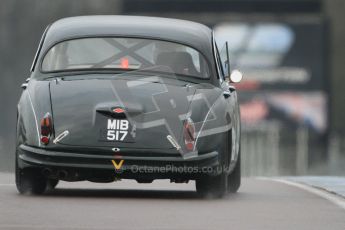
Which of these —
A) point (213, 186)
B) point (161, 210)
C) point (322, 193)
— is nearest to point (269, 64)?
point (322, 193)

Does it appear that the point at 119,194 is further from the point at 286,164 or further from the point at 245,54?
the point at 286,164

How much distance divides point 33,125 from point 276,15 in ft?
261

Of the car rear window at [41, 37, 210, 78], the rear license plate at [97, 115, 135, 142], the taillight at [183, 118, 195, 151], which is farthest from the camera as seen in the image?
the car rear window at [41, 37, 210, 78]

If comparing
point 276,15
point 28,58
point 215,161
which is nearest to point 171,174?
point 215,161

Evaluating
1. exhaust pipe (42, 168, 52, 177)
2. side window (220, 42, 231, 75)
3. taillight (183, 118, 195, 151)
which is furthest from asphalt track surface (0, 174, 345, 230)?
side window (220, 42, 231, 75)

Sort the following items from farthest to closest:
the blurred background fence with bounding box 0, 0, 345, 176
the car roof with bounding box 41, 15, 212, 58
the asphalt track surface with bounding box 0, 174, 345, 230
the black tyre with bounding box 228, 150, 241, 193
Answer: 1. the blurred background fence with bounding box 0, 0, 345, 176
2. the black tyre with bounding box 228, 150, 241, 193
3. the car roof with bounding box 41, 15, 212, 58
4. the asphalt track surface with bounding box 0, 174, 345, 230

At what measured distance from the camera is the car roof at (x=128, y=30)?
45.4ft

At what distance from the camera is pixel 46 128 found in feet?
41.5

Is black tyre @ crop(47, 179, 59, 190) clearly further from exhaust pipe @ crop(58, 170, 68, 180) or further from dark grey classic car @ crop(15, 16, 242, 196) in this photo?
exhaust pipe @ crop(58, 170, 68, 180)

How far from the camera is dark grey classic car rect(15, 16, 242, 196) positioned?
12.6m

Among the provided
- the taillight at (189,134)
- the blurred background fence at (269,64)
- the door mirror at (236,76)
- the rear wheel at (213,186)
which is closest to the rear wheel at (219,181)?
the rear wheel at (213,186)

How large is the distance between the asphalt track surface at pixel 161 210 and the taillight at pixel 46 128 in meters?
0.48

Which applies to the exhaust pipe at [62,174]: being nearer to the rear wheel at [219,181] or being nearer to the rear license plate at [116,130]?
the rear license plate at [116,130]

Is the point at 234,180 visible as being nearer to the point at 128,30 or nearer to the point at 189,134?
the point at 128,30
